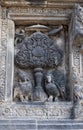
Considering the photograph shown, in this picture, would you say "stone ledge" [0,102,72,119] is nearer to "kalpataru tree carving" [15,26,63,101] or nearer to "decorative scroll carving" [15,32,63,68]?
"kalpataru tree carving" [15,26,63,101]

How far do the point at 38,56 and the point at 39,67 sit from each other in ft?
0.59

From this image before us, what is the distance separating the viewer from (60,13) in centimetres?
682

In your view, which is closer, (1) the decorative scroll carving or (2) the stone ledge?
(2) the stone ledge

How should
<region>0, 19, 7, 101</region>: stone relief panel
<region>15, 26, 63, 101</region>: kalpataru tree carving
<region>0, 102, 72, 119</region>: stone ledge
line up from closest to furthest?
<region>0, 102, 72, 119</region>: stone ledge < <region>0, 19, 7, 101</region>: stone relief panel < <region>15, 26, 63, 101</region>: kalpataru tree carving

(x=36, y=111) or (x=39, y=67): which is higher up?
(x=39, y=67)

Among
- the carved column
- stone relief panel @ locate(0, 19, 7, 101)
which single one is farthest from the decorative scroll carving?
stone relief panel @ locate(0, 19, 7, 101)

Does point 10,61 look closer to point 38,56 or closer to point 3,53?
point 3,53

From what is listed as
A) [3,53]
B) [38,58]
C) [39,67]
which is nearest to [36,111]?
[39,67]

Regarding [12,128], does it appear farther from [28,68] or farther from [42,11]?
[42,11]

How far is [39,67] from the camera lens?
6598 millimetres

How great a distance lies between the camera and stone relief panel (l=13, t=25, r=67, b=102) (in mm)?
6445

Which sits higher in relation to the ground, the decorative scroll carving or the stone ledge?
the decorative scroll carving

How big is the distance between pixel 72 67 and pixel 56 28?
2.65 ft

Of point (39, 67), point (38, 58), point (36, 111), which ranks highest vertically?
point (38, 58)
